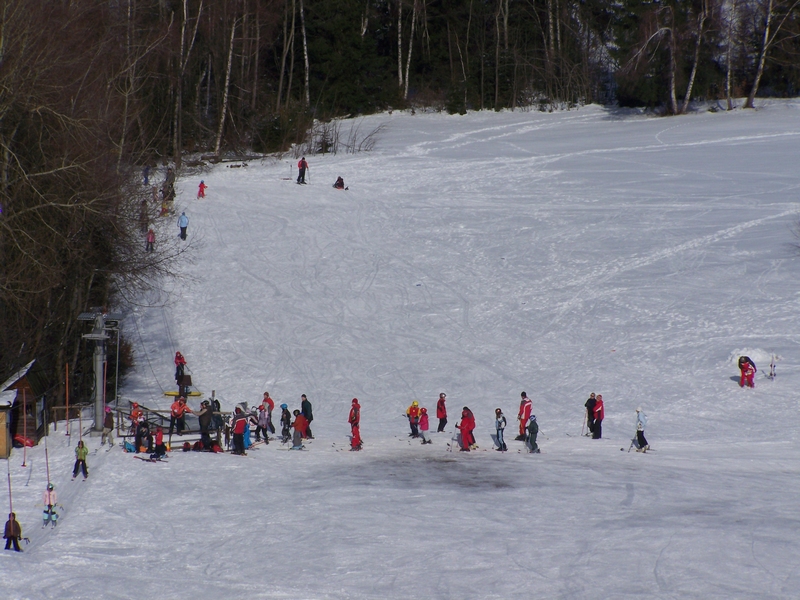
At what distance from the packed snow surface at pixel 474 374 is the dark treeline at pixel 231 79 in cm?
354

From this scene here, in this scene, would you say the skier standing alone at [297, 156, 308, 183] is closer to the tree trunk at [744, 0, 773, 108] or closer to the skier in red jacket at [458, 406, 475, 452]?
the skier in red jacket at [458, 406, 475, 452]

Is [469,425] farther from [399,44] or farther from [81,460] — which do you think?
[399,44]

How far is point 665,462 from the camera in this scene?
694 inches

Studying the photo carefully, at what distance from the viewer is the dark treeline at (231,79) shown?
22.1m

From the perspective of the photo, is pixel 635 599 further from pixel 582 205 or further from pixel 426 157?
pixel 426 157

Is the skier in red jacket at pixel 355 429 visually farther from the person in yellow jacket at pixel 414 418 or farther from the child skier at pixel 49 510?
the child skier at pixel 49 510

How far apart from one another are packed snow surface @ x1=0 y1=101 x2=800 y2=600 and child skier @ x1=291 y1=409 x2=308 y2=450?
0.45 metres

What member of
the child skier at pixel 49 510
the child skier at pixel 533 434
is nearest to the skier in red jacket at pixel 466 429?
the child skier at pixel 533 434

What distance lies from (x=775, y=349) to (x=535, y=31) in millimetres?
48700

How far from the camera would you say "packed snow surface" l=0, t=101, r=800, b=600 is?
12.6 metres

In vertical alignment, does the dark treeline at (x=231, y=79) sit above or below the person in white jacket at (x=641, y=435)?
above

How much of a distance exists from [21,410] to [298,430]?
17.9 ft

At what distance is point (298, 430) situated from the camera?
63.0 ft

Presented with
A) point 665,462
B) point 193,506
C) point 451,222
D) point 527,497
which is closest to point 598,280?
point 451,222
